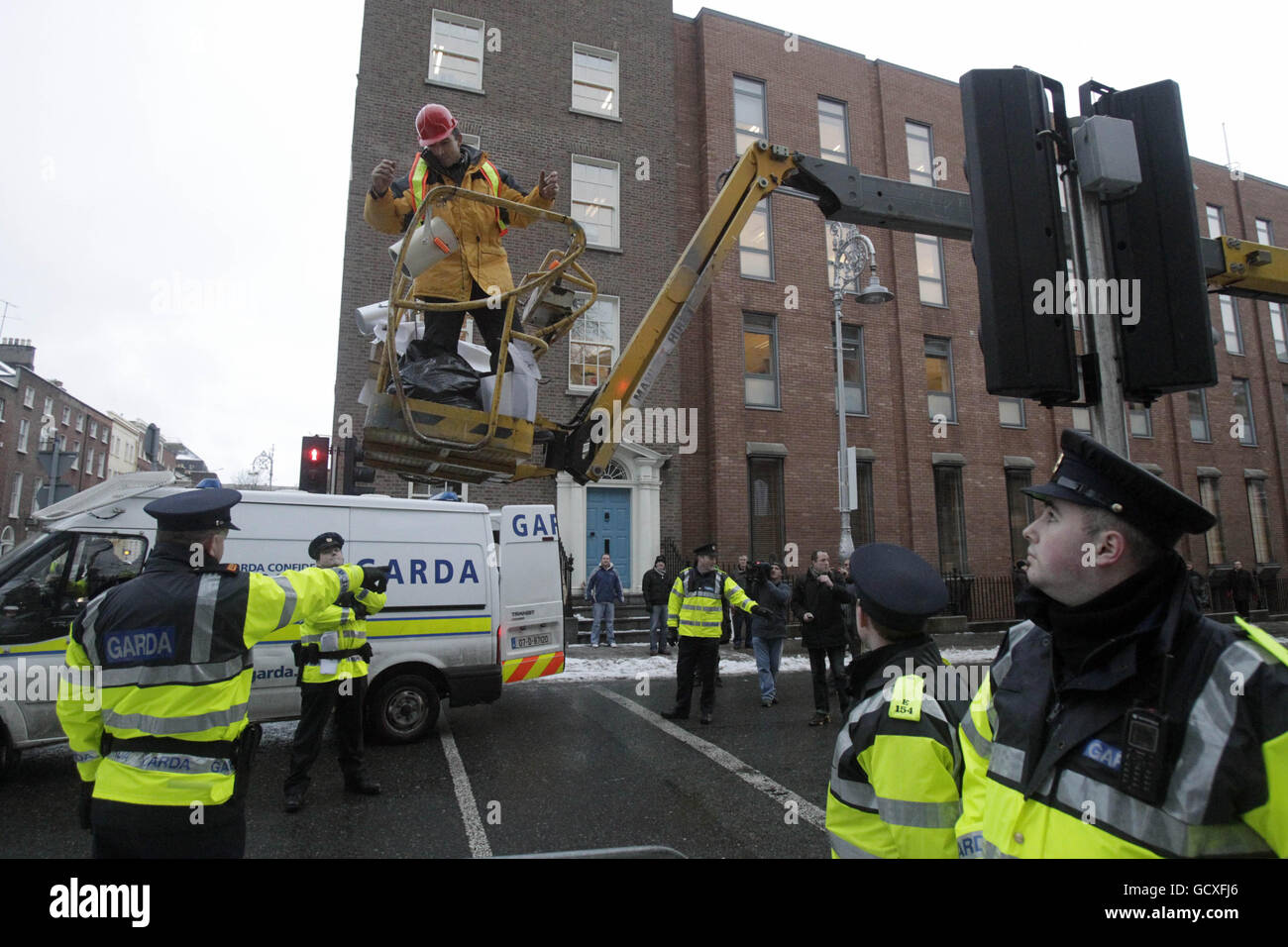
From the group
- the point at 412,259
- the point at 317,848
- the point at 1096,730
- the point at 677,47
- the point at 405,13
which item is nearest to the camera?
the point at 1096,730

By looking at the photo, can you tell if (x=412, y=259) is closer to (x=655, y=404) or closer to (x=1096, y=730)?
(x=1096, y=730)

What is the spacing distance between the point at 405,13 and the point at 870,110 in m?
12.4

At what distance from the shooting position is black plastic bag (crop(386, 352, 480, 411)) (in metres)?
3.56

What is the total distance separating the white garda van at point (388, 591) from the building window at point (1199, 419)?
79.8 feet

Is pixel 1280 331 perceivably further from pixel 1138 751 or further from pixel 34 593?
pixel 34 593

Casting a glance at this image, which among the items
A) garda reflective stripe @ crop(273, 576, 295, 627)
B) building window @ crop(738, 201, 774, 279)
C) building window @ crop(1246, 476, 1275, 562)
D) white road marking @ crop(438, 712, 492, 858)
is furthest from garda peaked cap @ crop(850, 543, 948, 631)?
building window @ crop(1246, 476, 1275, 562)

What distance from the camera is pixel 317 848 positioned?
175 inches

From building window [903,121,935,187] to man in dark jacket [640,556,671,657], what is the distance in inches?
560

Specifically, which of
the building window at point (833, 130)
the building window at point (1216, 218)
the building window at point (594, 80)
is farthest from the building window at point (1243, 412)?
the building window at point (594, 80)

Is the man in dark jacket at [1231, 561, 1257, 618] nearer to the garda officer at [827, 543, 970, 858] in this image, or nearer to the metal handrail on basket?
the garda officer at [827, 543, 970, 858]

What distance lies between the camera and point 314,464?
7.55m

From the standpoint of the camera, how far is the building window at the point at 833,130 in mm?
18766

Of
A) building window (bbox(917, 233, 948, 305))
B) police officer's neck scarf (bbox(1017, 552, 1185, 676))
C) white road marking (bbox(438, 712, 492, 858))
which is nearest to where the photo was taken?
police officer's neck scarf (bbox(1017, 552, 1185, 676))
